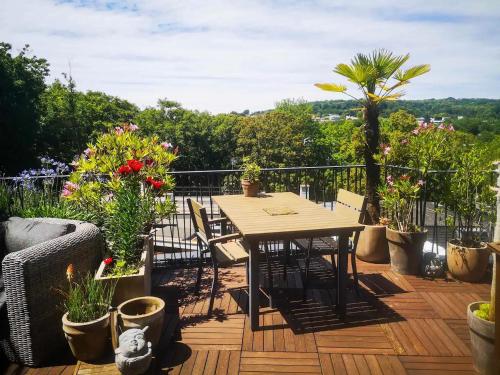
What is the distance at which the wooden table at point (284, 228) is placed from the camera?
2664 millimetres

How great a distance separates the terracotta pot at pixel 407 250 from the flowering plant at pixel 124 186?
7.70 ft

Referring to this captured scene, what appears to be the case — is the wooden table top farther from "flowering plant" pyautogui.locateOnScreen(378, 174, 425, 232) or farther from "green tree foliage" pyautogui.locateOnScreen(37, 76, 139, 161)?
"green tree foliage" pyautogui.locateOnScreen(37, 76, 139, 161)

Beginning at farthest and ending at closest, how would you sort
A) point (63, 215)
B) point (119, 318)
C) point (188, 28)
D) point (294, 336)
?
point (188, 28), point (63, 215), point (294, 336), point (119, 318)

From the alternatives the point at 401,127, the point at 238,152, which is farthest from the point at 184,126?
the point at 401,127

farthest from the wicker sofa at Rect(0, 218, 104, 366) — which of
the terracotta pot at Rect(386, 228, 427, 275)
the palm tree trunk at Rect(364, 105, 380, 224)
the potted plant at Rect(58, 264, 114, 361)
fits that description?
the palm tree trunk at Rect(364, 105, 380, 224)

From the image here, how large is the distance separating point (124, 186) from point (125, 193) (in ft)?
0.43

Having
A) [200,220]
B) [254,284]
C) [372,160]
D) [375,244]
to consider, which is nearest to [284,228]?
[254,284]

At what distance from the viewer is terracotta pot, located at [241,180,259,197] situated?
401 centimetres

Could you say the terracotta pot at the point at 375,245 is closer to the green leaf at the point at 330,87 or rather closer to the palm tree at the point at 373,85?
the palm tree at the point at 373,85

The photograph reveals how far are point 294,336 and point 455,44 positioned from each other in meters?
6.91

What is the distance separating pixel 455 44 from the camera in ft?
23.3

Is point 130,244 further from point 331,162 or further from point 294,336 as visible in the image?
point 331,162

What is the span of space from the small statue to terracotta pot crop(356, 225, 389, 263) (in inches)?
112

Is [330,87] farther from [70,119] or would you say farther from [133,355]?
[70,119]
